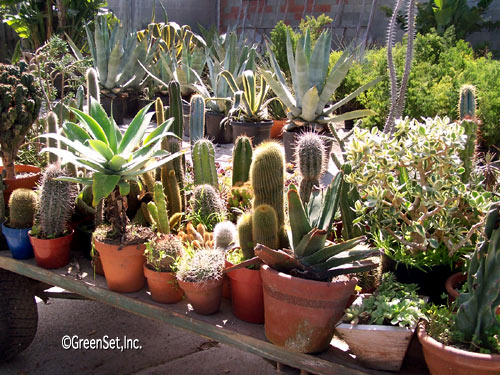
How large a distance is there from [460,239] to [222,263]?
0.90 m

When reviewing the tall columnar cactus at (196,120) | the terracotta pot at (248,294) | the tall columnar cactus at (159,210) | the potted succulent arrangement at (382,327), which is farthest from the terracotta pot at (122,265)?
the tall columnar cactus at (196,120)

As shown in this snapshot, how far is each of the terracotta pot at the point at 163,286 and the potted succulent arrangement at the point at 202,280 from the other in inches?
2.5

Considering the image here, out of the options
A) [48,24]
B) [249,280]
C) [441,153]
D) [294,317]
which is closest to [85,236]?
[249,280]

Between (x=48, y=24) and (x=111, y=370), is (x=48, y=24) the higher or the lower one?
the higher one

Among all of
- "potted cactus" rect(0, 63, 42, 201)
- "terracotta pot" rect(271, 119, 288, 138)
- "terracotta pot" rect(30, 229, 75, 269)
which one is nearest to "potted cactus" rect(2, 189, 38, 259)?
"terracotta pot" rect(30, 229, 75, 269)

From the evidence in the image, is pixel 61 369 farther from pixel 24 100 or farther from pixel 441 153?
pixel 441 153

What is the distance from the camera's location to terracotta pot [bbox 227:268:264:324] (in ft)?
6.01

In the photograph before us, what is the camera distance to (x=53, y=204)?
2223mm

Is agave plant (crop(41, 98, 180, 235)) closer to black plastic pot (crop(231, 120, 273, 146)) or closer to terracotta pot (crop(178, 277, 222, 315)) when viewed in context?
terracotta pot (crop(178, 277, 222, 315))

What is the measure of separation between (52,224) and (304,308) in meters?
1.27

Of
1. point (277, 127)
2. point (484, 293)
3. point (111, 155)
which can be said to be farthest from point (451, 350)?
point (277, 127)

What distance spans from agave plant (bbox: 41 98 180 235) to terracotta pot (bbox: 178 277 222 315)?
1.45 feet

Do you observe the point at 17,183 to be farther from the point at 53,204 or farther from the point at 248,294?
the point at 248,294

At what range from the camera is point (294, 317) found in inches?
64.1
